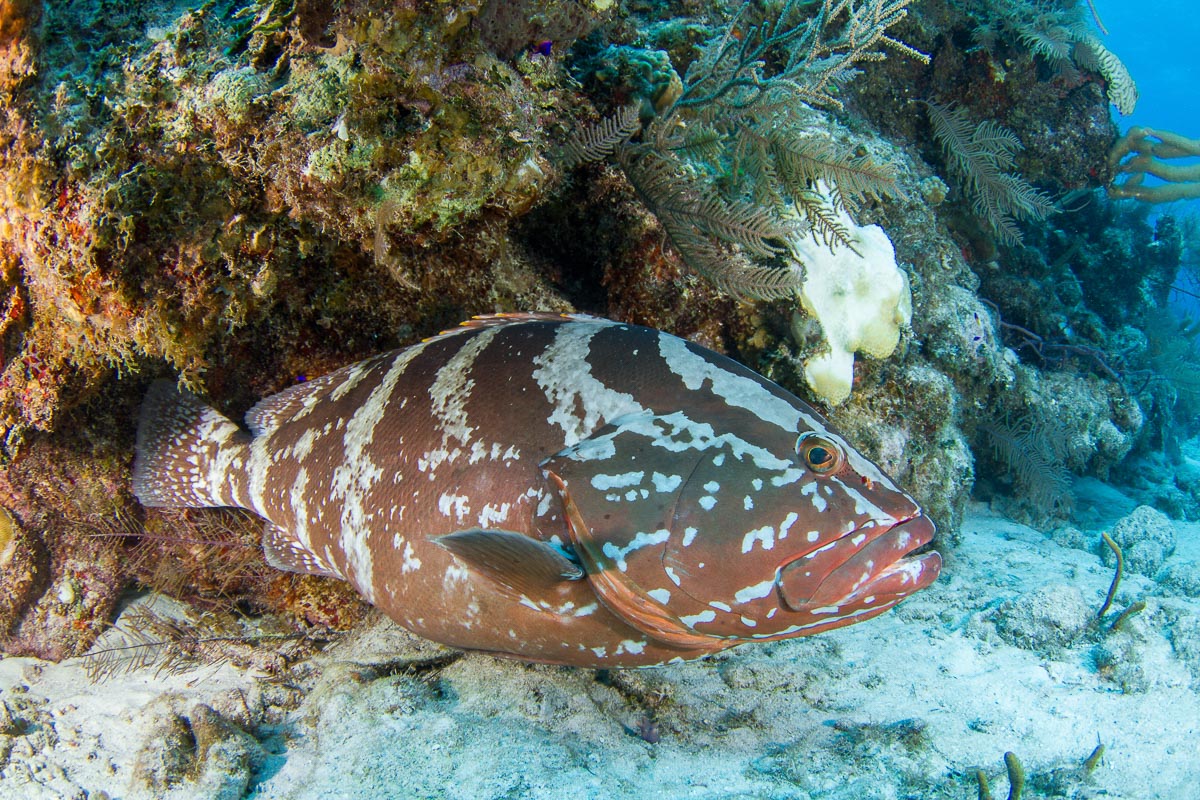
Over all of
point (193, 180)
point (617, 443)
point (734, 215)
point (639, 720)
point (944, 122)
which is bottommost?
point (639, 720)

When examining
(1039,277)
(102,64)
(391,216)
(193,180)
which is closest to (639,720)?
(391,216)

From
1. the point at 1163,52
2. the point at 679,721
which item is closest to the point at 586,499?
the point at 679,721

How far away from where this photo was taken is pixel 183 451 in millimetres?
3283

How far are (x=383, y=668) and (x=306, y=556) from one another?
75 centimetres

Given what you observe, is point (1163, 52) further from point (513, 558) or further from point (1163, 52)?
point (513, 558)

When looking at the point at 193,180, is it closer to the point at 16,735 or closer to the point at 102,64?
the point at 102,64

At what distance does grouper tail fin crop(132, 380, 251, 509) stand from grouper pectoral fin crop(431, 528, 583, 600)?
190 cm

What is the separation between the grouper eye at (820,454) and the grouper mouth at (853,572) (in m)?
0.24

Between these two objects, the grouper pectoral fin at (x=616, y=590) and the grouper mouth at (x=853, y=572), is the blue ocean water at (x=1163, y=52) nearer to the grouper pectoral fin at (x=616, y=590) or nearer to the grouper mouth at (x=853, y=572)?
the grouper mouth at (x=853, y=572)

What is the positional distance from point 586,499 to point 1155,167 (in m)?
10.8

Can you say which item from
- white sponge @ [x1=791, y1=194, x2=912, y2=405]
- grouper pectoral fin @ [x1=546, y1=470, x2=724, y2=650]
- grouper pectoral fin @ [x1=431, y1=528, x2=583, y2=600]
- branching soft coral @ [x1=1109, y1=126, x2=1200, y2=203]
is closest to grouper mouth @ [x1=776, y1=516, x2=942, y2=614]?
grouper pectoral fin @ [x1=546, y1=470, x2=724, y2=650]

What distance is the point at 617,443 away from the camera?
2219 mm

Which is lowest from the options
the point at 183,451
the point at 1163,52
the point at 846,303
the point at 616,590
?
the point at 183,451

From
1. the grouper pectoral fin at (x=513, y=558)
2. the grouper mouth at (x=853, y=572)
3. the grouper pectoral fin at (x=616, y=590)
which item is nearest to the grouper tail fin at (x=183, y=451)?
the grouper pectoral fin at (x=513, y=558)
